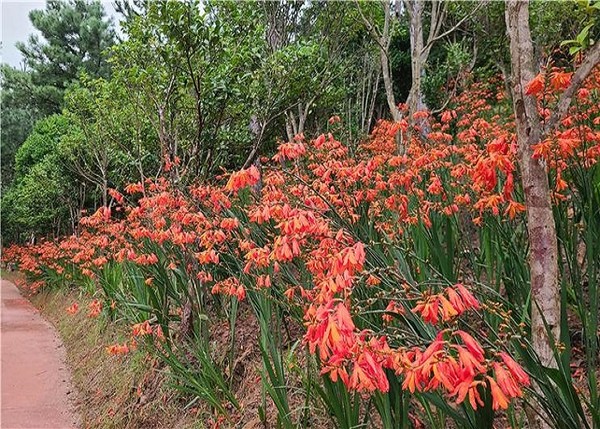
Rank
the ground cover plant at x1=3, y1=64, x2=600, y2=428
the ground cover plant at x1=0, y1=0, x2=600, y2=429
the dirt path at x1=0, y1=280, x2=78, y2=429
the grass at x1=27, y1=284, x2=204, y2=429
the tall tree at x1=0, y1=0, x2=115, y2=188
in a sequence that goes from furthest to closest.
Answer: the tall tree at x1=0, y1=0, x2=115, y2=188 < the dirt path at x1=0, y1=280, x2=78, y2=429 < the grass at x1=27, y1=284, x2=204, y2=429 < the ground cover plant at x1=0, y1=0, x2=600, y2=429 < the ground cover plant at x1=3, y1=64, x2=600, y2=428

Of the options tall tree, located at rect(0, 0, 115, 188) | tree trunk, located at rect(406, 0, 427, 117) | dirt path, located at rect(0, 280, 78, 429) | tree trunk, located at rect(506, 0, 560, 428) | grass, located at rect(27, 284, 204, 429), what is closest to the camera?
tree trunk, located at rect(506, 0, 560, 428)

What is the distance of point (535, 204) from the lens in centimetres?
176

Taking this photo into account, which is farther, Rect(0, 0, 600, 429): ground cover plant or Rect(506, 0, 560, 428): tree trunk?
Rect(506, 0, 560, 428): tree trunk

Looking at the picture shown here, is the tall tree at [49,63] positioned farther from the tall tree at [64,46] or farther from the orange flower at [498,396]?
the orange flower at [498,396]

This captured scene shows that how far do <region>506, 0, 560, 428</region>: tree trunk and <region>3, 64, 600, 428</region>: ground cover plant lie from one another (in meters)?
0.07

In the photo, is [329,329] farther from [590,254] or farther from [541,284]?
[590,254]

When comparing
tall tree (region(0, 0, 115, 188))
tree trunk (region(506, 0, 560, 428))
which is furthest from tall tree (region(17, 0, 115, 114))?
tree trunk (region(506, 0, 560, 428))

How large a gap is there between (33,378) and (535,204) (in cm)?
507

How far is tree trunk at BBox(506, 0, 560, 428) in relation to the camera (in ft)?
5.52

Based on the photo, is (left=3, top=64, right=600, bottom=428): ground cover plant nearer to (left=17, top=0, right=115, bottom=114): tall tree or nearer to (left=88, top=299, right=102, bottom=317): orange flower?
(left=88, top=299, right=102, bottom=317): orange flower

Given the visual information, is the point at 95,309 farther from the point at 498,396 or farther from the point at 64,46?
the point at 64,46

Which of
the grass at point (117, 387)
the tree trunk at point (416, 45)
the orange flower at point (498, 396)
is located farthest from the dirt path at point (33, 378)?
the tree trunk at point (416, 45)

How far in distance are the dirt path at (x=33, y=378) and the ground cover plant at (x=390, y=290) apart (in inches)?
36.7

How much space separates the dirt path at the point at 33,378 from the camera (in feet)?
13.5
